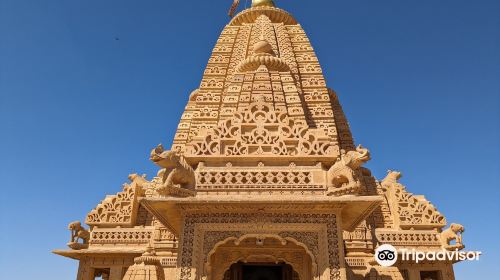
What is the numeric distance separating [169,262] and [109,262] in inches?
123

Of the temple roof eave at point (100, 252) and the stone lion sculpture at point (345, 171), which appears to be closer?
the stone lion sculpture at point (345, 171)

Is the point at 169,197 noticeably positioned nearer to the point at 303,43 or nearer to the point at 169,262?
the point at 169,262

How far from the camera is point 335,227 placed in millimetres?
7691

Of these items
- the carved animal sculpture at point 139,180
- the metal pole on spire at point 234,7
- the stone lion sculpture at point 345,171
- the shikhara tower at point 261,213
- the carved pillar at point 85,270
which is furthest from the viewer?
the metal pole on spire at point 234,7

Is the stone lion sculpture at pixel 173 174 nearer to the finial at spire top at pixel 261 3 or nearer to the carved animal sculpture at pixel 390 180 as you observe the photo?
the carved animal sculpture at pixel 390 180

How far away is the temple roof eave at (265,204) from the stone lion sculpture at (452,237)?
22.0 ft

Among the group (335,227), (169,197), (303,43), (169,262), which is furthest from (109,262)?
(303,43)

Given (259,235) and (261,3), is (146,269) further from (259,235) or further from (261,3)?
(261,3)

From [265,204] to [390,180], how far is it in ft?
30.4

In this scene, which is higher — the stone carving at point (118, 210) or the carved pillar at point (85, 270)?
the stone carving at point (118, 210)

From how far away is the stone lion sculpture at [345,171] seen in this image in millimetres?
7758

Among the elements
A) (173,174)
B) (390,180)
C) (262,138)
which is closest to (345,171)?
(262,138)

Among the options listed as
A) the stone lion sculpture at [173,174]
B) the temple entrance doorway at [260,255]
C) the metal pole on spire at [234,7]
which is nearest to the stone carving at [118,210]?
the temple entrance doorway at [260,255]

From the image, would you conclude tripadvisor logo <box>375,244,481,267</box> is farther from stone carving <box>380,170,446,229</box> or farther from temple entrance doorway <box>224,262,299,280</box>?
temple entrance doorway <box>224,262,299,280</box>
